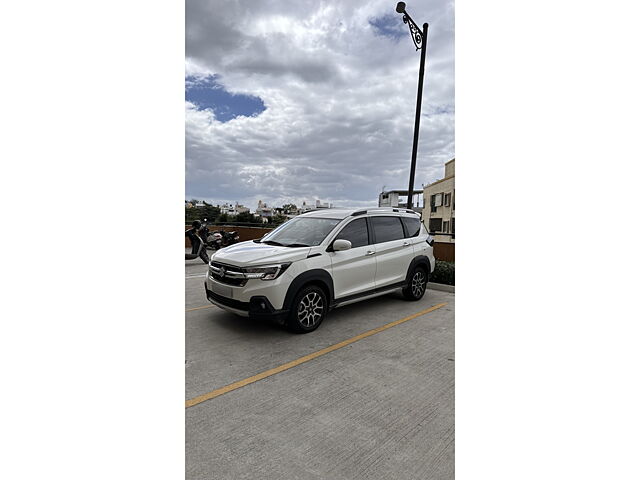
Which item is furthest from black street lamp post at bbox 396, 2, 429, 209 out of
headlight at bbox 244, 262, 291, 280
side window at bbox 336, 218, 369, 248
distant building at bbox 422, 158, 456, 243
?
distant building at bbox 422, 158, 456, 243

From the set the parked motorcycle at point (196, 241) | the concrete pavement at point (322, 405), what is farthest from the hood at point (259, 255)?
the parked motorcycle at point (196, 241)

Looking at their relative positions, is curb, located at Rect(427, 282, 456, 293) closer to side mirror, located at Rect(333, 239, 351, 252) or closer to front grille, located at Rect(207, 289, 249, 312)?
side mirror, located at Rect(333, 239, 351, 252)

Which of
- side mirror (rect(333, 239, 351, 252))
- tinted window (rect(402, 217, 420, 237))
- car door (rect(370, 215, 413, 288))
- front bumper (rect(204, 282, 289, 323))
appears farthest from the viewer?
tinted window (rect(402, 217, 420, 237))

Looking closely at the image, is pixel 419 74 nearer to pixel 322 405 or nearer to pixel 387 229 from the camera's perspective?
pixel 387 229

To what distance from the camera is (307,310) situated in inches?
160

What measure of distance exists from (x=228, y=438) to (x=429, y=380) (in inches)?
64.7

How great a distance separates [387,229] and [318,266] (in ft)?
4.85

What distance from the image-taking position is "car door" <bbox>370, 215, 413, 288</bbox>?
16.1 feet

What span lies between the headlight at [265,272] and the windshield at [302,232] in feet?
2.05

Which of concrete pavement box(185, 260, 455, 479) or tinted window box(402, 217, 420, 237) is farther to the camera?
tinted window box(402, 217, 420, 237)

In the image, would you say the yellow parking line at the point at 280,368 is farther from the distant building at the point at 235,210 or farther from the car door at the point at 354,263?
the distant building at the point at 235,210

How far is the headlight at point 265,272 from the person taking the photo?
12.5ft

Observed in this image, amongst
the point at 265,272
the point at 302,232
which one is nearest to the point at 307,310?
the point at 265,272
